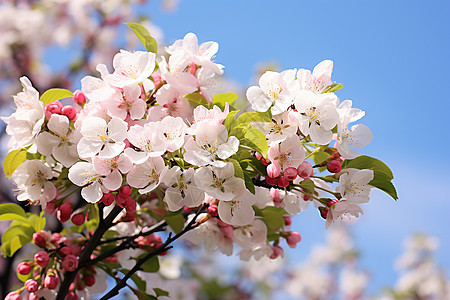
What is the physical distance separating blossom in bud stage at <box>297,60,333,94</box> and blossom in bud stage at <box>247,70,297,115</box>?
0.08 feet

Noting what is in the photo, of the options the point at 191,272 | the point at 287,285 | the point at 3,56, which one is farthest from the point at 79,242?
the point at 287,285

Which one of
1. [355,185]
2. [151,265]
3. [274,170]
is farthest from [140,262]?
[355,185]

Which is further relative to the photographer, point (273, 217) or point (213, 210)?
point (273, 217)

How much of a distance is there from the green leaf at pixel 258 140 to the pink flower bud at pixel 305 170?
0.30 feet

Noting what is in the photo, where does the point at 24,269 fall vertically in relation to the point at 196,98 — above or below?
below

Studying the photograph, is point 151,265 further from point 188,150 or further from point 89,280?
point 188,150

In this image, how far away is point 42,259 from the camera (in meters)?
1.21

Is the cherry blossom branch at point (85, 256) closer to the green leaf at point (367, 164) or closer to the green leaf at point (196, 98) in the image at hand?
the green leaf at point (196, 98)

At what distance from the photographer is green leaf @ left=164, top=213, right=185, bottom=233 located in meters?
1.22

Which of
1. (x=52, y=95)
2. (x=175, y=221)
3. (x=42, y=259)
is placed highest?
(x=52, y=95)

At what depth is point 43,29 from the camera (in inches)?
183

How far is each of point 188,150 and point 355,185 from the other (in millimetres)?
377

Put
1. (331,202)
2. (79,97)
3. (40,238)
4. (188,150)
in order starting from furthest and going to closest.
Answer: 1. (40,238)
2. (79,97)
3. (331,202)
4. (188,150)

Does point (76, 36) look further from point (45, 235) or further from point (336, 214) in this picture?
point (336, 214)
